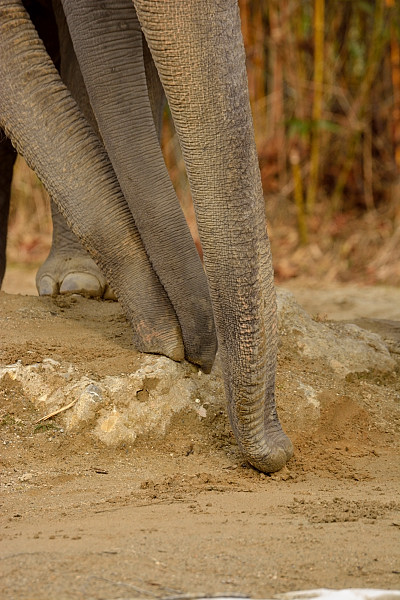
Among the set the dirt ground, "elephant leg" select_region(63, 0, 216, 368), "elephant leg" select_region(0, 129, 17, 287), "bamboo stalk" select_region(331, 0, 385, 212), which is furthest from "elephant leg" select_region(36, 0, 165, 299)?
"bamboo stalk" select_region(331, 0, 385, 212)

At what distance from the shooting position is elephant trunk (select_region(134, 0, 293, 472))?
1863mm

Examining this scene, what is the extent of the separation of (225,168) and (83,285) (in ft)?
5.17

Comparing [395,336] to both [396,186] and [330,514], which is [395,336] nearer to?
[330,514]

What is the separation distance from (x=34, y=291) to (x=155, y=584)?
13.7 feet

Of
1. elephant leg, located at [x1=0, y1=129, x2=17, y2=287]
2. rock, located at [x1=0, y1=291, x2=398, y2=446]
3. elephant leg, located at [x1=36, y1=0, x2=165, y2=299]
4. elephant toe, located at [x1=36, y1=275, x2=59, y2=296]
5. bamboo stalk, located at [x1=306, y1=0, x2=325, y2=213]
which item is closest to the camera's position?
rock, located at [x1=0, y1=291, x2=398, y2=446]

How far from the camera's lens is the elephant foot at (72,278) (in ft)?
11.1

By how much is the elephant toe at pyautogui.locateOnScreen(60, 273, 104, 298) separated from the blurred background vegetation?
108 inches

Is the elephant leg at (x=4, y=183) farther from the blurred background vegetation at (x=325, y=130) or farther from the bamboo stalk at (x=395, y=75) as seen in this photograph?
the bamboo stalk at (x=395, y=75)

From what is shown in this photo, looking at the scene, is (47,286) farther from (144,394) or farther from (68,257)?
(144,394)

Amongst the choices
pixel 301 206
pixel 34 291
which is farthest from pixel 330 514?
pixel 301 206

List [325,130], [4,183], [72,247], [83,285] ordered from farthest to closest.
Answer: [325,130] < [4,183] < [72,247] < [83,285]

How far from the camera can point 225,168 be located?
1.91 m

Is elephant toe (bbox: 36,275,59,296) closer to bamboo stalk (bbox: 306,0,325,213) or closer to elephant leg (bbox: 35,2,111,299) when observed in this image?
elephant leg (bbox: 35,2,111,299)

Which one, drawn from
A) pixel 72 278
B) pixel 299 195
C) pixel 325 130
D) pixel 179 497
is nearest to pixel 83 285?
pixel 72 278
